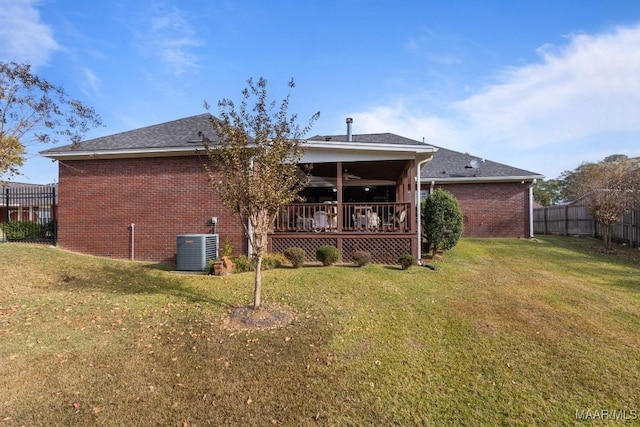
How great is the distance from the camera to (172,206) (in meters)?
10.2

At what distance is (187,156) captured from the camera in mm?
10180

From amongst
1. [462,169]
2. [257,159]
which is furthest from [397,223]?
[462,169]

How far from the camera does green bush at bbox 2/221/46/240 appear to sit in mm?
11180

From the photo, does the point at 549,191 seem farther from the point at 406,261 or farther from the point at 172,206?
the point at 172,206

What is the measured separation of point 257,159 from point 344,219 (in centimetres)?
531

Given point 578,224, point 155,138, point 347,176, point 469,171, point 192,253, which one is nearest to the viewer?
point 192,253

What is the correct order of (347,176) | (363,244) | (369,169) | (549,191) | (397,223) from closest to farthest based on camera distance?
1. (363,244)
2. (397,223)
3. (369,169)
4. (347,176)
5. (549,191)

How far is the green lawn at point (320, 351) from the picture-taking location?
347cm

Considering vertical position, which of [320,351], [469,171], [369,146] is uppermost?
[469,171]

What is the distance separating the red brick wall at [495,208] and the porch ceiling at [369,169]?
14.8 ft

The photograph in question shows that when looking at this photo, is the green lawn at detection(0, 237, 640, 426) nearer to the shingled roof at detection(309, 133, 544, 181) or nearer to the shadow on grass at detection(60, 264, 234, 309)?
the shadow on grass at detection(60, 264, 234, 309)

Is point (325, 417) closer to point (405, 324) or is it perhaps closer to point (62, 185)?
point (405, 324)

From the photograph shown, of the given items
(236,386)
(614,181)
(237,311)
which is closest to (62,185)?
(237,311)

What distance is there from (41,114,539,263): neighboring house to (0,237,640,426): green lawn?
215 cm
